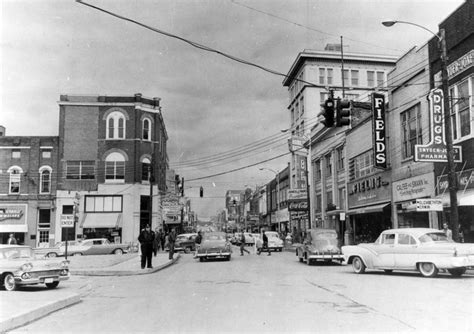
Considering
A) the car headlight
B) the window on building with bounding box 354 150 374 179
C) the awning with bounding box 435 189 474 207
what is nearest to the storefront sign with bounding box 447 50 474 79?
the awning with bounding box 435 189 474 207

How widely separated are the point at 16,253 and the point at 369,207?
24.4m

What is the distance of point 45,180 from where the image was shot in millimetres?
50438

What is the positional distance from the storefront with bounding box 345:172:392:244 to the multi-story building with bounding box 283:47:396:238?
2.71m

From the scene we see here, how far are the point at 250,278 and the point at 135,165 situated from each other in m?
35.5

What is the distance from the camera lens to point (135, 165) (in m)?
51.1

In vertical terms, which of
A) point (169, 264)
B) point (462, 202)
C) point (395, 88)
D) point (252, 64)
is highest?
point (395, 88)

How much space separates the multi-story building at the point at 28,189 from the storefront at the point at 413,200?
1327 inches

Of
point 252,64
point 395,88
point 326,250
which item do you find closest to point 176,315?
point 252,64

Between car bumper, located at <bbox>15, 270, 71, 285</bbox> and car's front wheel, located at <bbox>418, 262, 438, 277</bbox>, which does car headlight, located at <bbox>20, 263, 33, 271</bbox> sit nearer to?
car bumper, located at <bbox>15, 270, 71, 285</bbox>

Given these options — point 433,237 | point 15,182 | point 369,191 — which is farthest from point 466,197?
point 15,182

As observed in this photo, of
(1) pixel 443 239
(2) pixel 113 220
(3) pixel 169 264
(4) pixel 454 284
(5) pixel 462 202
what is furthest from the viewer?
(2) pixel 113 220

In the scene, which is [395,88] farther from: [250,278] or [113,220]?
[113,220]

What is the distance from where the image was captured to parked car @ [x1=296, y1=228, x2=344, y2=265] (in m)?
23.9

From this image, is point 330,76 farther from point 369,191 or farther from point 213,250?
point 213,250
